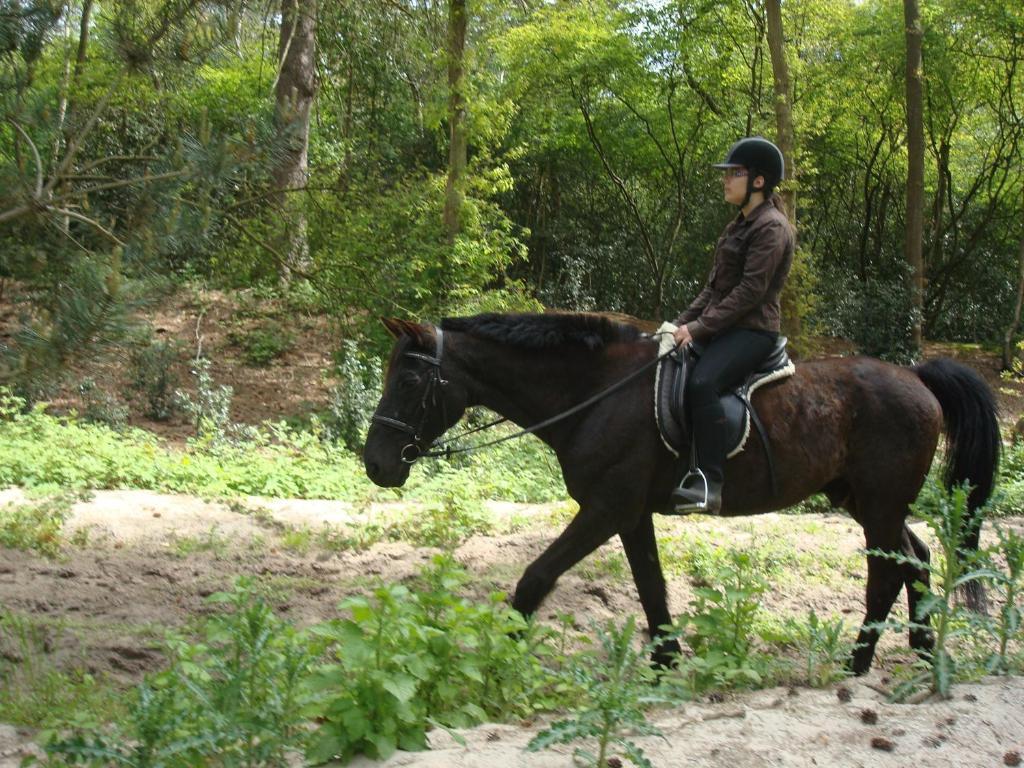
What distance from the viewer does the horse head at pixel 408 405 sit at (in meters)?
5.46

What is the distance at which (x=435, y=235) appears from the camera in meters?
13.9

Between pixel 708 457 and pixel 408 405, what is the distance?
170 cm

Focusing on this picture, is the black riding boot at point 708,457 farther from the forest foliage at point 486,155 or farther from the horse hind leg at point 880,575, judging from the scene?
the forest foliage at point 486,155

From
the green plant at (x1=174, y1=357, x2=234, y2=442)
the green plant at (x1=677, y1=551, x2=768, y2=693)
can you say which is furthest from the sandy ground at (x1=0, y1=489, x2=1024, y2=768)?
the green plant at (x1=174, y1=357, x2=234, y2=442)

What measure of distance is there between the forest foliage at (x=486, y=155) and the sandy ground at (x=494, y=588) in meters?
1.79

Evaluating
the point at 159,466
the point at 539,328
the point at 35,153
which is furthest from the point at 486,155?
the point at 35,153

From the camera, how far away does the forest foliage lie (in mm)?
5199

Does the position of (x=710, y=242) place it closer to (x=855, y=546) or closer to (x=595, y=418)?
(x=855, y=546)

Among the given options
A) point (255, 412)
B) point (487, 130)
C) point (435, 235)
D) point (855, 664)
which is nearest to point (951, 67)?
point (487, 130)

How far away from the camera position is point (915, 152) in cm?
2128

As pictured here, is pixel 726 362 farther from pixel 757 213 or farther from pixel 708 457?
pixel 757 213

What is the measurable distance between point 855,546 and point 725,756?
556cm

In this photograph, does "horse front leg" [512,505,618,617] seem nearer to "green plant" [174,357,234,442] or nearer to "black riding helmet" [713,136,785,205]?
"black riding helmet" [713,136,785,205]

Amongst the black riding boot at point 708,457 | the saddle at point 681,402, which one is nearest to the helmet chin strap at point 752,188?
the saddle at point 681,402
